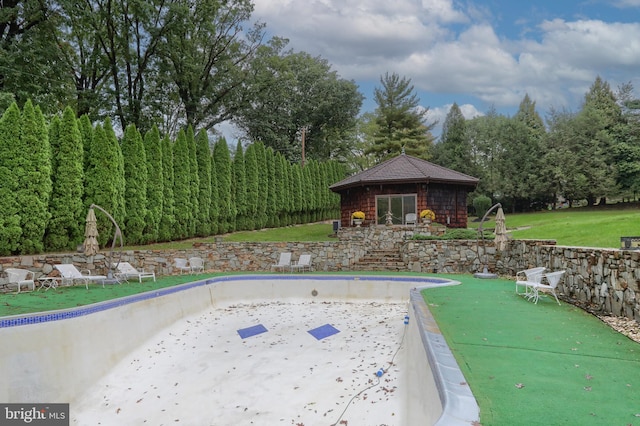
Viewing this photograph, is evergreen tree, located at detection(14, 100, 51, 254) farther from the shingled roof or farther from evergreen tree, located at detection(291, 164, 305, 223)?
evergreen tree, located at detection(291, 164, 305, 223)

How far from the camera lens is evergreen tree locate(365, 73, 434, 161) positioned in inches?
1476

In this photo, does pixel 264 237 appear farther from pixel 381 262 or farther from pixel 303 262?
pixel 381 262

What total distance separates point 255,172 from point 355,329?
47.6 feet

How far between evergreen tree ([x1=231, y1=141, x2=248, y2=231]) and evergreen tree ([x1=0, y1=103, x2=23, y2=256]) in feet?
34.5

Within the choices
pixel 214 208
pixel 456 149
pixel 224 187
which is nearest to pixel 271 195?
pixel 224 187

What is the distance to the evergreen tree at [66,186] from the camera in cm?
1214

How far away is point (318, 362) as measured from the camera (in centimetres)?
765

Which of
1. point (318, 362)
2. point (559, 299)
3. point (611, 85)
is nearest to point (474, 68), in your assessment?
point (611, 85)

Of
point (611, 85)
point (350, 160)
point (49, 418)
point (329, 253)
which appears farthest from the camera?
point (350, 160)

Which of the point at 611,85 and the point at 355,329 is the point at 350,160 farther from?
the point at 355,329

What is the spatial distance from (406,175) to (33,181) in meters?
16.1

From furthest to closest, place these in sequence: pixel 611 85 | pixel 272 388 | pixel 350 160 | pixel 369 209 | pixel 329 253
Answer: pixel 350 160 → pixel 611 85 → pixel 369 209 → pixel 329 253 → pixel 272 388

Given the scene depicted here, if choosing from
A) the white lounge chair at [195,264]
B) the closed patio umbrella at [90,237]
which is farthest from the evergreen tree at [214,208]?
the closed patio umbrella at [90,237]

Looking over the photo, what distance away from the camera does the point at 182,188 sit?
1722 cm
